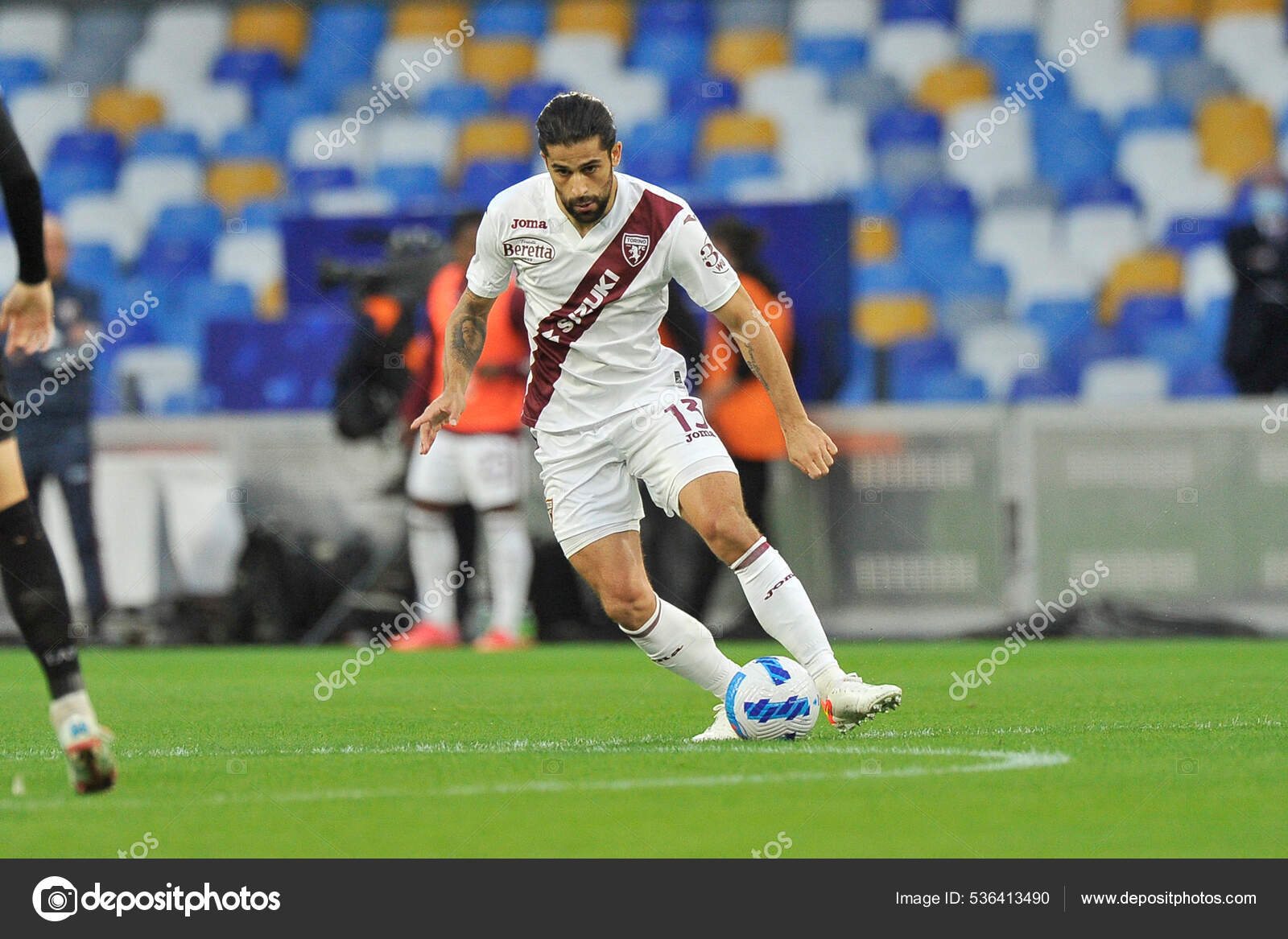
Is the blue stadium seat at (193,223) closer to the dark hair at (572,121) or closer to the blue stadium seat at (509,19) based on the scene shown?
the blue stadium seat at (509,19)

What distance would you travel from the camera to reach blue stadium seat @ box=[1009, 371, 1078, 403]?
597 inches

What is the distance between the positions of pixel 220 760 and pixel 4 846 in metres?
1.56

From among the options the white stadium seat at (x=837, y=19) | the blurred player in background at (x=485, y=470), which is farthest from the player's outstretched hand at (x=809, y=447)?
the white stadium seat at (x=837, y=19)

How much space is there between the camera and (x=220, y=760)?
5.52 m

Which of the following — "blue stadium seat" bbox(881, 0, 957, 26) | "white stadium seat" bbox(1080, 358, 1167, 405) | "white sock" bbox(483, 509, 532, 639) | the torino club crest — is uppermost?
"blue stadium seat" bbox(881, 0, 957, 26)

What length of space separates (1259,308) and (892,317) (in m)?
4.96

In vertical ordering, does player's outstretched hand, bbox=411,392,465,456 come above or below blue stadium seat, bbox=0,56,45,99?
below

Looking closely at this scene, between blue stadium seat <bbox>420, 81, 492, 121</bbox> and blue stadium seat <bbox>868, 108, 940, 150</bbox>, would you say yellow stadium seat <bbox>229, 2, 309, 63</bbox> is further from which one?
blue stadium seat <bbox>868, 108, 940, 150</bbox>

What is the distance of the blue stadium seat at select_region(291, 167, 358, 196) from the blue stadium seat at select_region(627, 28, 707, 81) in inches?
125

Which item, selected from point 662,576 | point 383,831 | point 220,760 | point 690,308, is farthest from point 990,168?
point 383,831

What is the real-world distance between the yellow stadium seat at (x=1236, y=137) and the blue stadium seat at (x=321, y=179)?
8285 millimetres

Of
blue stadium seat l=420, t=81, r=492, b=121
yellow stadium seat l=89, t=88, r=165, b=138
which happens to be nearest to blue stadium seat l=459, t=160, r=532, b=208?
blue stadium seat l=420, t=81, r=492, b=121

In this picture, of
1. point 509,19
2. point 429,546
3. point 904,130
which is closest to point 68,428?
point 429,546
